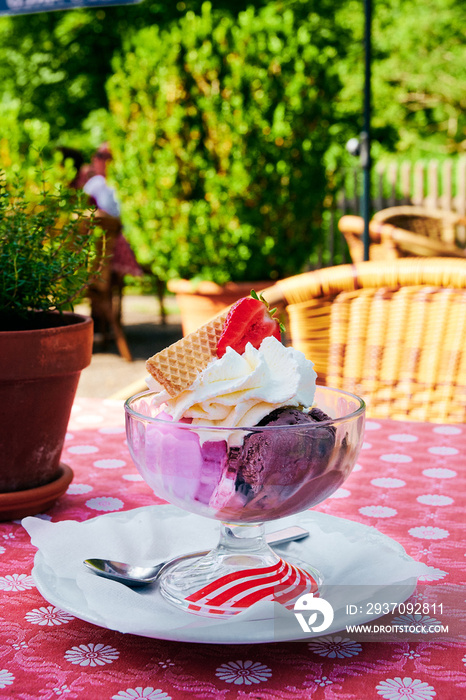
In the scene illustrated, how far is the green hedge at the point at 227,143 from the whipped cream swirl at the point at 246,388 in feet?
13.3

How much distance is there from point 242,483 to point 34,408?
379mm

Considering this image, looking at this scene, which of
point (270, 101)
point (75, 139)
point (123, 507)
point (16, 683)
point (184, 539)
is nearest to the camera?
point (16, 683)

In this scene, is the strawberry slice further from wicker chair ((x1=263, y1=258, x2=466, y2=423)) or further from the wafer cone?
wicker chair ((x1=263, y1=258, x2=466, y2=423))

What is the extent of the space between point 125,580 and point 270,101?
14.7 ft

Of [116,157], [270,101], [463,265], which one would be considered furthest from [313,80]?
[463,265]

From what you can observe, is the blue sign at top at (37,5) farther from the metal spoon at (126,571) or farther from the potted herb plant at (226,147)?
the metal spoon at (126,571)

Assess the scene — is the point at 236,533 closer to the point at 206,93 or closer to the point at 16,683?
the point at 16,683

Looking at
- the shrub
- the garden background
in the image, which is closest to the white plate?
the shrub

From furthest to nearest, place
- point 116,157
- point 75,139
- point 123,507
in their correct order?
point 75,139 → point 116,157 → point 123,507

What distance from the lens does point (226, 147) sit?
189 inches

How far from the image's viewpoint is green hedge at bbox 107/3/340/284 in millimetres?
4754

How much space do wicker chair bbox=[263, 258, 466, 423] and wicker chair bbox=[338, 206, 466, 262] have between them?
2.25 metres

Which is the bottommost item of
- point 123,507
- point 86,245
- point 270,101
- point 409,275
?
point 123,507

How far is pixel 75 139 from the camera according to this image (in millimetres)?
10914
